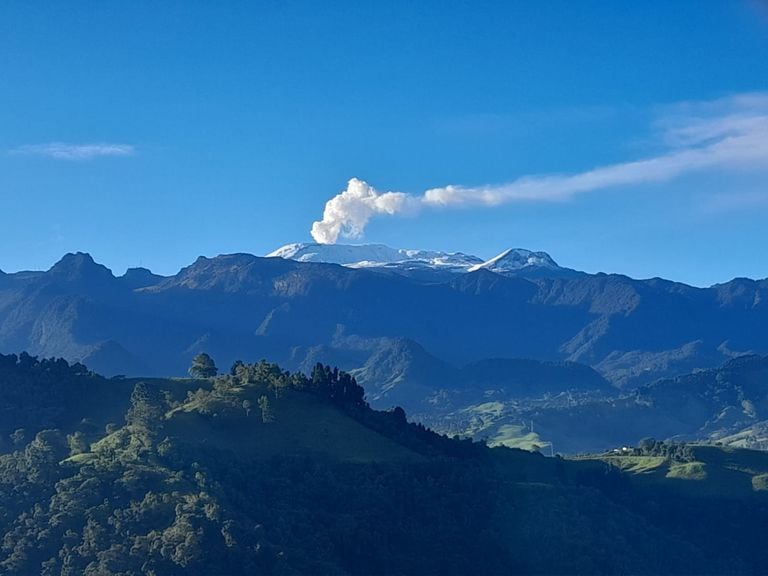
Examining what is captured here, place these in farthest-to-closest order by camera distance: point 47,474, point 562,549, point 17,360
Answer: point 17,360
point 562,549
point 47,474

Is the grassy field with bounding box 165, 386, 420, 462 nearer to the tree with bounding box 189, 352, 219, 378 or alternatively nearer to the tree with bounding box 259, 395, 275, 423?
the tree with bounding box 259, 395, 275, 423

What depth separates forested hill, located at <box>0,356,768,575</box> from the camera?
12988 cm

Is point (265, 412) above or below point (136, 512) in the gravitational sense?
above

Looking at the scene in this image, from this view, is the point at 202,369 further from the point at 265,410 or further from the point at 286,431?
the point at 286,431

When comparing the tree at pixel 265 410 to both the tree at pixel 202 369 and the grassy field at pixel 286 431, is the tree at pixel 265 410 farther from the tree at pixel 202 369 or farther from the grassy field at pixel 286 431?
the tree at pixel 202 369

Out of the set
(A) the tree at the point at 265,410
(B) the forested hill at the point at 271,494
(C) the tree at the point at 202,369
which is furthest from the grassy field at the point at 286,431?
(C) the tree at the point at 202,369

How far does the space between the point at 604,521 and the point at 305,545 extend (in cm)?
5487

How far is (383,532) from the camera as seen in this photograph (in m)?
152

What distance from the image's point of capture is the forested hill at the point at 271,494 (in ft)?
426

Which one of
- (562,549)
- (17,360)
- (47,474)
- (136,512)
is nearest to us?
(136,512)

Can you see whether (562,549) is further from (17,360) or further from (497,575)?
(17,360)

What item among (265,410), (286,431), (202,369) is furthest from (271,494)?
(202,369)

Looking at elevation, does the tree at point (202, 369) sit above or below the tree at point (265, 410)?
above

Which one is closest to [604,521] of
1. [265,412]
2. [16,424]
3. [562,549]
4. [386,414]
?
[562,549]
